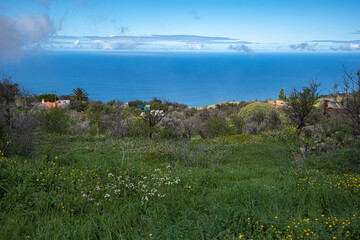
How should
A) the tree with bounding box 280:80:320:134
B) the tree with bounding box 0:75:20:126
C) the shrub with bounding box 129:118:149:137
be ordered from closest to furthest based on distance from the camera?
the tree with bounding box 0:75:20:126
the tree with bounding box 280:80:320:134
the shrub with bounding box 129:118:149:137

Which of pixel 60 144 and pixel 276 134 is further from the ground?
pixel 60 144

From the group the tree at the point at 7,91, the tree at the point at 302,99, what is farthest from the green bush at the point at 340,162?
the tree at the point at 7,91

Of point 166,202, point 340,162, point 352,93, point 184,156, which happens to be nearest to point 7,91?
point 184,156

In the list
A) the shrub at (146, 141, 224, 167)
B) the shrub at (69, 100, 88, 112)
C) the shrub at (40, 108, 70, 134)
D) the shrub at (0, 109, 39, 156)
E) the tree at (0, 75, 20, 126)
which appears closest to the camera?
the shrub at (0, 109, 39, 156)

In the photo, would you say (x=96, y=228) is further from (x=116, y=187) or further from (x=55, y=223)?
(x=116, y=187)

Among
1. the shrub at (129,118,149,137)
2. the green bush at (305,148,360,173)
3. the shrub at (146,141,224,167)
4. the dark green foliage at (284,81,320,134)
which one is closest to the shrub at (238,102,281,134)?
the dark green foliage at (284,81,320,134)

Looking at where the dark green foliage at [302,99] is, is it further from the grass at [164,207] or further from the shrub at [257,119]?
the grass at [164,207]

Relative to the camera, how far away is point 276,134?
15.3 meters

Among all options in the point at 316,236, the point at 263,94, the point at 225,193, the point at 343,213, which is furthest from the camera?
the point at 263,94

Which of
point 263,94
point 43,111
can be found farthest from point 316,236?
point 263,94

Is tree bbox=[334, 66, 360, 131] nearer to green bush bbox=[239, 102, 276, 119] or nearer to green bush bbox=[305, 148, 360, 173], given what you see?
green bush bbox=[305, 148, 360, 173]

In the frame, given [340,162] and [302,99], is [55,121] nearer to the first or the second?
[302,99]

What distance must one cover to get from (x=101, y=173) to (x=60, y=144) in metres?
4.20

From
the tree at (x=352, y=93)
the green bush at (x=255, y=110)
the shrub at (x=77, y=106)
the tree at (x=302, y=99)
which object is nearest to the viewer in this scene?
the tree at (x=352, y=93)
